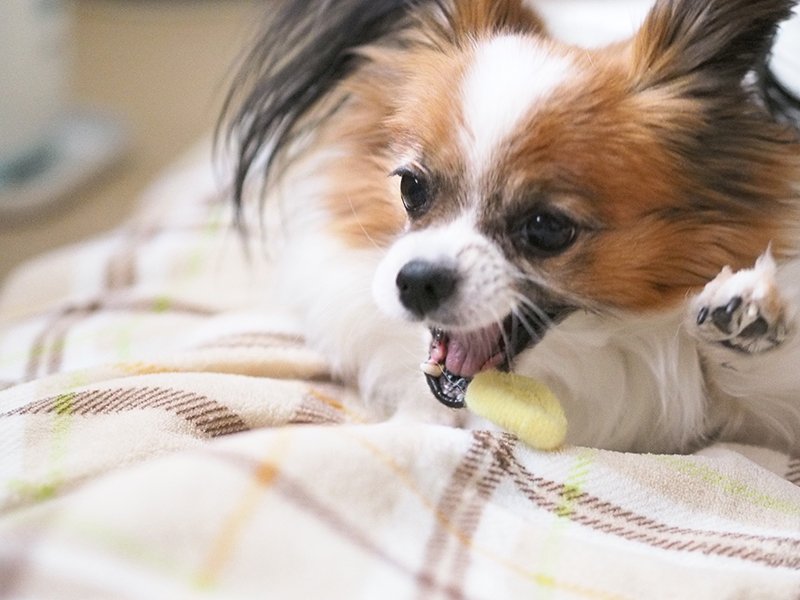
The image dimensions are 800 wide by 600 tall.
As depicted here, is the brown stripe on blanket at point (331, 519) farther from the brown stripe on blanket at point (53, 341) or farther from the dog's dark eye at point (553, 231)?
the brown stripe on blanket at point (53, 341)

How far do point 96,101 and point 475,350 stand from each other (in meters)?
3.12

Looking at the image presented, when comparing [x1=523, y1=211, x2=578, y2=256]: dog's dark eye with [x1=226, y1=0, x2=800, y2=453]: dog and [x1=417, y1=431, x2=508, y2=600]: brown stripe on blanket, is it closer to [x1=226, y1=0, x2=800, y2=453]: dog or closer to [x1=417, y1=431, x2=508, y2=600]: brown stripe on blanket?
[x1=226, y1=0, x2=800, y2=453]: dog

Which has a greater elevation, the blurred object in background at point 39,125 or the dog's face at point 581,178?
the dog's face at point 581,178

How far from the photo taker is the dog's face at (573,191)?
1182 millimetres

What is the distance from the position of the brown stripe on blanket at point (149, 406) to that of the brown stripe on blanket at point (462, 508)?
1.10 feet

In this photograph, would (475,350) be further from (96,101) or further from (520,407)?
(96,101)

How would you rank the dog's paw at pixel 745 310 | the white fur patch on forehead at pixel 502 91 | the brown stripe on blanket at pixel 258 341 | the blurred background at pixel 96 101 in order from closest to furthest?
the dog's paw at pixel 745 310
the white fur patch on forehead at pixel 502 91
the brown stripe on blanket at pixel 258 341
the blurred background at pixel 96 101

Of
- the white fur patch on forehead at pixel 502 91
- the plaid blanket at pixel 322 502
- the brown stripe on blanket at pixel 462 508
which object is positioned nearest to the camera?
the plaid blanket at pixel 322 502

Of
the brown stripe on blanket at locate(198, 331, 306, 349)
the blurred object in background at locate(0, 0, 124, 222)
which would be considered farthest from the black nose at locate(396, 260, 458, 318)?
the blurred object in background at locate(0, 0, 124, 222)

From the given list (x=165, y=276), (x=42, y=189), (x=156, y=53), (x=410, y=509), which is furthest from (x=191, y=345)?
(x=156, y=53)

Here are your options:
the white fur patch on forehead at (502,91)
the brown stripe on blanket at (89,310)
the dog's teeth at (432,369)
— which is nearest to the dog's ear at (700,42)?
the white fur patch on forehead at (502,91)

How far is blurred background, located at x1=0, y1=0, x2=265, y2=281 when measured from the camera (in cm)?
283

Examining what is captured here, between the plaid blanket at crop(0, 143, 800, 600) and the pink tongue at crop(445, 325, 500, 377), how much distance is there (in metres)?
0.15

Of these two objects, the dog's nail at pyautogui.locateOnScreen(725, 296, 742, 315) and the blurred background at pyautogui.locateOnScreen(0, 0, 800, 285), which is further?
the blurred background at pyautogui.locateOnScreen(0, 0, 800, 285)
